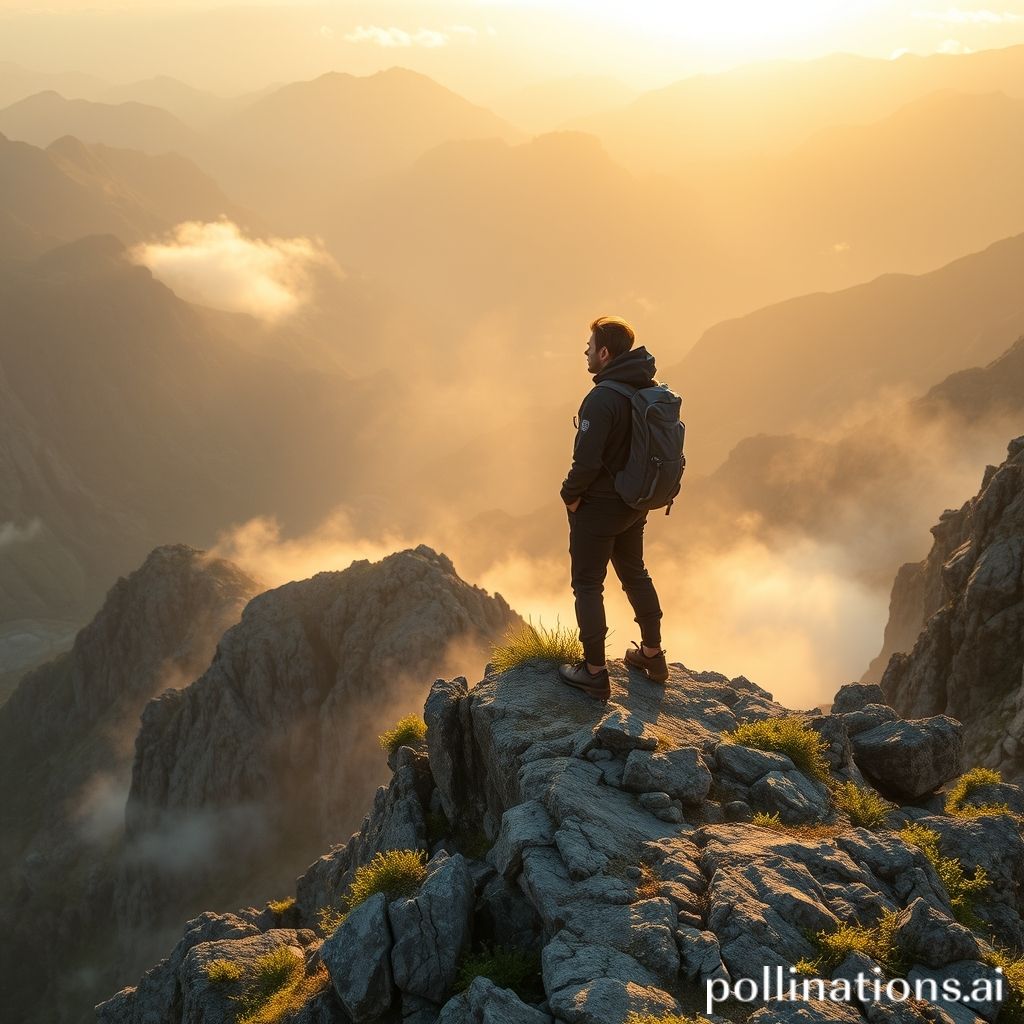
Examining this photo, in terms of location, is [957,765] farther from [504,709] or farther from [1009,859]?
[504,709]

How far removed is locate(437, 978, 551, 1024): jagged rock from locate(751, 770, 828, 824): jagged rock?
469cm

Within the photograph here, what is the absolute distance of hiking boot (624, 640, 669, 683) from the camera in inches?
581

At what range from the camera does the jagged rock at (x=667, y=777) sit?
11.4m

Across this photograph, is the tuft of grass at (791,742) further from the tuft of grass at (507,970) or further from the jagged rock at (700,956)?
the tuft of grass at (507,970)

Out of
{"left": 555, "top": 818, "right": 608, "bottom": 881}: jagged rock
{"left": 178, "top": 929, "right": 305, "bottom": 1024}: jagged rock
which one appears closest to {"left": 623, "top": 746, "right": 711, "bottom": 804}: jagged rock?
{"left": 555, "top": 818, "right": 608, "bottom": 881}: jagged rock

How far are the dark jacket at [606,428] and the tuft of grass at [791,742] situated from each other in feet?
13.9

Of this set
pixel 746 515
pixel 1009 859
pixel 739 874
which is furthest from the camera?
pixel 746 515

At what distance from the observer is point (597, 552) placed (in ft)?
42.6

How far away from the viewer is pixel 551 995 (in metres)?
8.27

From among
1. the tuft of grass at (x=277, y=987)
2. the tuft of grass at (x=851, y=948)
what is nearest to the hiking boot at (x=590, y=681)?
the tuft of grass at (x=851, y=948)

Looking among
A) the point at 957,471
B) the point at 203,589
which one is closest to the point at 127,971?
the point at 203,589

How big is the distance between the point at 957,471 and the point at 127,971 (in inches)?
5375

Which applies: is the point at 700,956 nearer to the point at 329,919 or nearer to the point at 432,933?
the point at 432,933

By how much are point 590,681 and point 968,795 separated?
6566 millimetres
